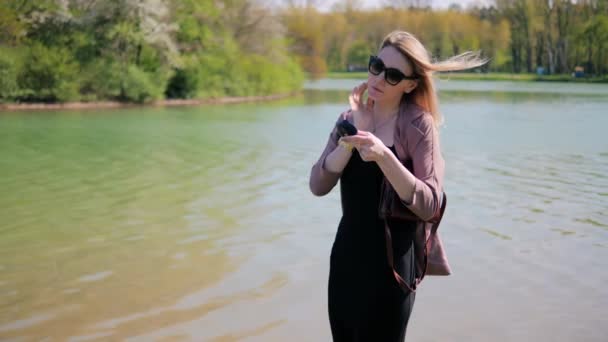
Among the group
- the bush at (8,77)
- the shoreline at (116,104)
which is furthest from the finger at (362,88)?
the bush at (8,77)

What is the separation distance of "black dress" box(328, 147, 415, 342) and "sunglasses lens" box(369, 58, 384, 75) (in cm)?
32

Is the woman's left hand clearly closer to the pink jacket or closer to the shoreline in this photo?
the pink jacket

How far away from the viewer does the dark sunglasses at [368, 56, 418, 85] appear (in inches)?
95.9

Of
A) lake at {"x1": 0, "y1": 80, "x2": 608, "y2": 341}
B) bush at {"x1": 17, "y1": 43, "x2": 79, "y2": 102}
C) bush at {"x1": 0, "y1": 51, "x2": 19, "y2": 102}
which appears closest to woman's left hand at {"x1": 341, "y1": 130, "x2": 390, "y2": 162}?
lake at {"x1": 0, "y1": 80, "x2": 608, "y2": 341}

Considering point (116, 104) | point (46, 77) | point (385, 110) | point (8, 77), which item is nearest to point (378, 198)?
point (385, 110)

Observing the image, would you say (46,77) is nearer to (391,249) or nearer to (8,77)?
(8,77)

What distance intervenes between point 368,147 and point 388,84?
372 millimetres

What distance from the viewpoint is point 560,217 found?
308 inches

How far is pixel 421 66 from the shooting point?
2.45 m

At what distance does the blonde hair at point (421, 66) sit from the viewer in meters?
2.44

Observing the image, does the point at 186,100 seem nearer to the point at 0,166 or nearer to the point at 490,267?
the point at 0,166

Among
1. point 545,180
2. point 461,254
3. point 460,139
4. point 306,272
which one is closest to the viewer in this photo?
point 306,272

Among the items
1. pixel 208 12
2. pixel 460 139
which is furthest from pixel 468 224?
pixel 208 12

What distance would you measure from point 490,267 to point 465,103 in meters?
26.9
